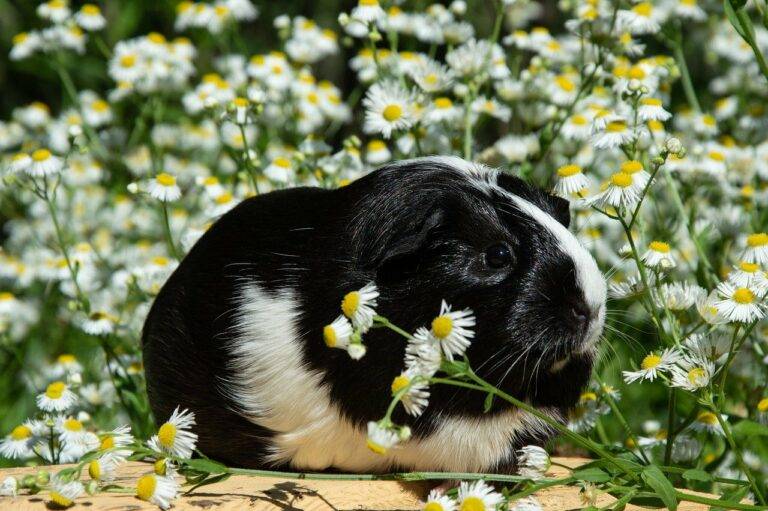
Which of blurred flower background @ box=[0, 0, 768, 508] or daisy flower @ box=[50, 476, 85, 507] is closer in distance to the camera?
daisy flower @ box=[50, 476, 85, 507]

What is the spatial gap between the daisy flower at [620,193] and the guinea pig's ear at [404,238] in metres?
0.36

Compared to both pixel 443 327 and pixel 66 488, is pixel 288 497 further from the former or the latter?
pixel 443 327

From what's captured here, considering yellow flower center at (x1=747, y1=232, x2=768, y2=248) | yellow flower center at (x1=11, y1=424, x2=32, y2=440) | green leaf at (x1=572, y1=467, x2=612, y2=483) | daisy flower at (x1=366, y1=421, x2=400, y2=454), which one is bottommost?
green leaf at (x1=572, y1=467, x2=612, y2=483)

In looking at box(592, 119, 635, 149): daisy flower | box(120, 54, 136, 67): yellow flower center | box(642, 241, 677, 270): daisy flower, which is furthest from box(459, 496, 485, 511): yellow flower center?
box(120, 54, 136, 67): yellow flower center

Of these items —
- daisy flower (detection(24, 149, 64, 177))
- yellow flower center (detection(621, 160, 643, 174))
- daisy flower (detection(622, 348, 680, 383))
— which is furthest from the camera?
daisy flower (detection(24, 149, 64, 177))

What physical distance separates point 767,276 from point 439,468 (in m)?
0.81

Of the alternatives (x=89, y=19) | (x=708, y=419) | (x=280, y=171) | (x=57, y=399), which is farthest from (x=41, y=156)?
(x=708, y=419)

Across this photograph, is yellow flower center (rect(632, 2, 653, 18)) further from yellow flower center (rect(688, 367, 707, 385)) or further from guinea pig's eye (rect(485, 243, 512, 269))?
yellow flower center (rect(688, 367, 707, 385))

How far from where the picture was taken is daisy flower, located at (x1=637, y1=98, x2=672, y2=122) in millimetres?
2822

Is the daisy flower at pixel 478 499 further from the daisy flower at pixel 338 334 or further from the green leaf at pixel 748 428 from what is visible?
the green leaf at pixel 748 428

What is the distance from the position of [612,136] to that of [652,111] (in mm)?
232

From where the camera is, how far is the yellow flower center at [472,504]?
1.88 metres

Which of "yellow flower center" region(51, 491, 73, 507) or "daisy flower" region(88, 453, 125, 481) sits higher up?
"daisy flower" region(88, 453, 125, 481)

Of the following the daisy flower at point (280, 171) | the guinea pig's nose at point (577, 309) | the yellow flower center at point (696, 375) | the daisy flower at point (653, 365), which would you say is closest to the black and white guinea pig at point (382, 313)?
the guinea pig's nose at point (577, 309)
